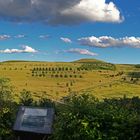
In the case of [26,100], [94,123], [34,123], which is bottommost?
[26,100]

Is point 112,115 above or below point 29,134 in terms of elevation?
above

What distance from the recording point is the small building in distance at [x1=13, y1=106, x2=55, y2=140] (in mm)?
17672

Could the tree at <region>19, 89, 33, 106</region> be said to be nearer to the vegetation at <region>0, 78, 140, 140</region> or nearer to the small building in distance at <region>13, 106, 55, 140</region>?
the small building in distance at <region>13, 106, 55, 140</region>

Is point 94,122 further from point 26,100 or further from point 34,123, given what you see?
point 26,100

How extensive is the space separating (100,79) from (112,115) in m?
181

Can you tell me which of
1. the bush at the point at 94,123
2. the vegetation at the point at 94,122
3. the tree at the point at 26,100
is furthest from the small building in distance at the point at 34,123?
the tree at the point at 26,100

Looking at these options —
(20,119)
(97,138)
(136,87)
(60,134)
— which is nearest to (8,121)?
(20,119)

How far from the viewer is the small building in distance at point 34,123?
17672 millimetres

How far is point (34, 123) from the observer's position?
58.8 ft

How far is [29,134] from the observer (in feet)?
58.7

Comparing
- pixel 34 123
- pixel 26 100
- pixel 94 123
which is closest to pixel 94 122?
pixel 94 123

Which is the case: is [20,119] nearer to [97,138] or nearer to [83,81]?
[97,138]

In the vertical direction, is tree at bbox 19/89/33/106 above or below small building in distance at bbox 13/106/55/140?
below

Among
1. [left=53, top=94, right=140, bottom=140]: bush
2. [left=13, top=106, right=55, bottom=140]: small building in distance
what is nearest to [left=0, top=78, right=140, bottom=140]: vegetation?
[left=53, top=94, right=140, bottom=140]: bush
